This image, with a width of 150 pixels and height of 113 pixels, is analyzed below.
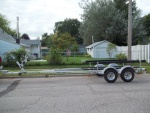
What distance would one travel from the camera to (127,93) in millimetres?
9211

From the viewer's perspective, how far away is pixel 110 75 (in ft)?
40.4

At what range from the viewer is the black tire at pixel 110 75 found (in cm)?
1222

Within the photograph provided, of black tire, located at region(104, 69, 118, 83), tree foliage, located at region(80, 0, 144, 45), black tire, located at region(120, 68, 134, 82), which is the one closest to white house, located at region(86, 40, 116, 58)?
tree foliage, located at region(80, 0, 144, 45)

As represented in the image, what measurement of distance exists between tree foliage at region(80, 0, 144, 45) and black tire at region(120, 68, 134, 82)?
32530mm

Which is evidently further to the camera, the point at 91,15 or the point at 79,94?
the point at 91,15

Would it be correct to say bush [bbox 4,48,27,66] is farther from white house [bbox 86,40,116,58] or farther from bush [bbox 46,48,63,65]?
white house [bbox 86,40,116,58]

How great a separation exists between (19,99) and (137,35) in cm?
3968

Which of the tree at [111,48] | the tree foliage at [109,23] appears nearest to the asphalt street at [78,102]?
the tree at [111,48]

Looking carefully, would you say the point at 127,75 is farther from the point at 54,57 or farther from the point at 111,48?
the point at 111,48

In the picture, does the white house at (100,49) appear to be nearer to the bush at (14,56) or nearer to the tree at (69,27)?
the bush at (14,56)

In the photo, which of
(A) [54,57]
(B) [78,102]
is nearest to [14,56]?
(A) [54,57]

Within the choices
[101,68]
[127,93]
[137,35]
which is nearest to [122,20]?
[137,35]

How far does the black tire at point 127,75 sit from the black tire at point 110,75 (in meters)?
0.47

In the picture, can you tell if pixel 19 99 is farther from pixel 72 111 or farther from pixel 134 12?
pixel 134 12
